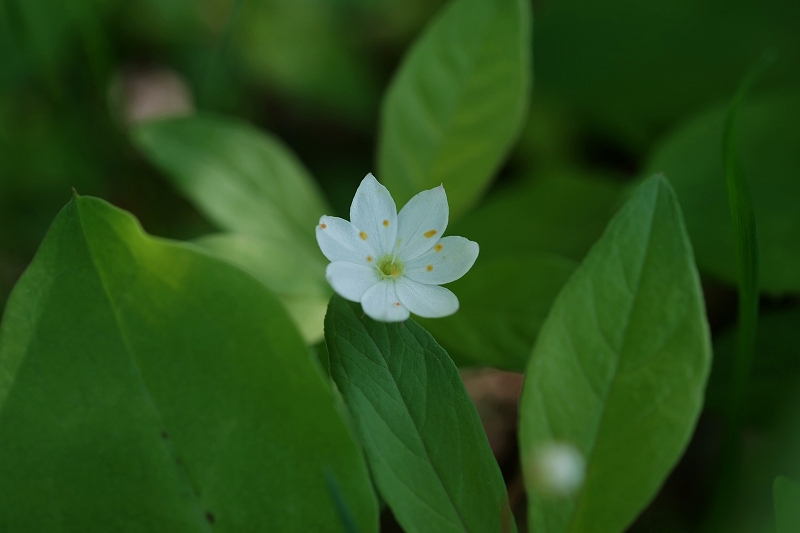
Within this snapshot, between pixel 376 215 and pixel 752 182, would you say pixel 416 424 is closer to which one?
pixel 376 215

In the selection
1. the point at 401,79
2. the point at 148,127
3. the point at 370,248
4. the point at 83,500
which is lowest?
the point at 83,500

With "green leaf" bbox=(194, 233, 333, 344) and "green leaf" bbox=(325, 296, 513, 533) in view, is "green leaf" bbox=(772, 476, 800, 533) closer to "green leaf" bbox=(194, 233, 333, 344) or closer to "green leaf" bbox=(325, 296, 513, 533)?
"green leaf" bbox=(325, 296, 513, 533)

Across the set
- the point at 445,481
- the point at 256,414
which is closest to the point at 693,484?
the point at 445,481

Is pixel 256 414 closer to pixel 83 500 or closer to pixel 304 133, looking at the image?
pixel 83 500

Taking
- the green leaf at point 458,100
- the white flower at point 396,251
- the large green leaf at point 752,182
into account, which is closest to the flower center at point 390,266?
the white flower at point 396,251

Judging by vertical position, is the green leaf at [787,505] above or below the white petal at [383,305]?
below

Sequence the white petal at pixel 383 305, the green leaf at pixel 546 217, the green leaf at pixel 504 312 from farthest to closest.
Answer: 1. the green leaf at pixel 546 217
2. the green leaf at pixel 504 312
3. the white petal at pixel 383 305

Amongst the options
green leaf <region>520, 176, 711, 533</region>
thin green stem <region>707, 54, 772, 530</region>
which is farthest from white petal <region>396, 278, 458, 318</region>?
thin green stem <region>707, 54, 772, 530</region>

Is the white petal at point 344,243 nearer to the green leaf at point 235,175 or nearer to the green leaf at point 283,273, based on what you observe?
the green leaf at point 283,273
